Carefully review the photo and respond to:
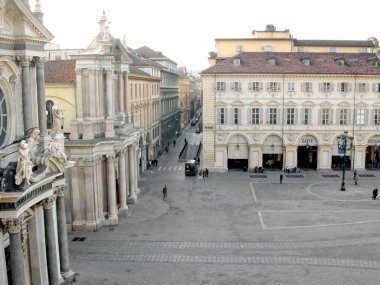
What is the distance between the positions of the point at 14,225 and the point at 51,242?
433 cm

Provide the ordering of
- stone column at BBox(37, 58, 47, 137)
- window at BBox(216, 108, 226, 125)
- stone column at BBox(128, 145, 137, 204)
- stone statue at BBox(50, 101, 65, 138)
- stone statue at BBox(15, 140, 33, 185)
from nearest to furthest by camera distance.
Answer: stone statue at BBox(15, 140, 33, 185) < stone column at BBox(37, 58, 47, 137) < stone statue at BBox(50, 101, 65, 138) < stone column at BBox(128, 145, 137, 204) < window at BBox(216, 108, 226, 125)

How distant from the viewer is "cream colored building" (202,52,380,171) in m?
63.2

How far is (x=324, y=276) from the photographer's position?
2873 centimetres

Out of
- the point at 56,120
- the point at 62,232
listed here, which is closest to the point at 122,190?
the point at 62,232

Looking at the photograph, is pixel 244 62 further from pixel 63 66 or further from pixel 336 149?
pixel 63 66

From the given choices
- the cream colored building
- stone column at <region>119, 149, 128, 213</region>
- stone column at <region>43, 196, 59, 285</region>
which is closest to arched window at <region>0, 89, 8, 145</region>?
stone column at <region>43, 196, 59, 285</region>

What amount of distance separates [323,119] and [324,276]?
38405 mm

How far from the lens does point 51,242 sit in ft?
75.0

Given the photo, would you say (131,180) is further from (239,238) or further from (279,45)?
(279,45)

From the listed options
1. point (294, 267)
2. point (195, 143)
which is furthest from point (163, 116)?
point (294, 267)

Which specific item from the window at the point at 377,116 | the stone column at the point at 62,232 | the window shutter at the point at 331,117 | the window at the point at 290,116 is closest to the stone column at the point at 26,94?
the stone column at the point at 62,232

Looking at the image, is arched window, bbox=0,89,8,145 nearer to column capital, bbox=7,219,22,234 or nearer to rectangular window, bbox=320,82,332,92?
column capital, bbox=7,219,22,234

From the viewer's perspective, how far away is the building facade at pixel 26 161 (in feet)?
62.0

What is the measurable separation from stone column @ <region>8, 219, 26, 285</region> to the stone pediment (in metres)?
8.32
